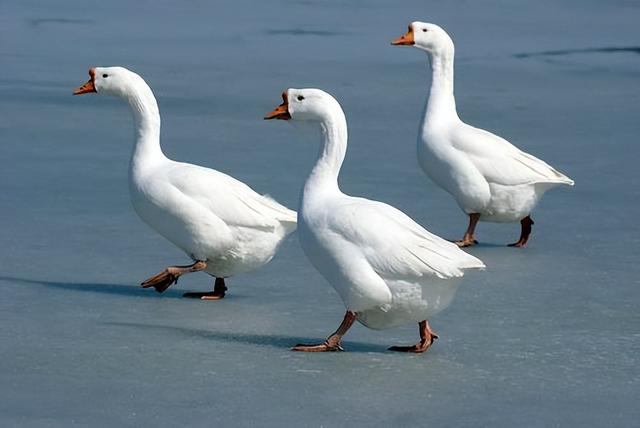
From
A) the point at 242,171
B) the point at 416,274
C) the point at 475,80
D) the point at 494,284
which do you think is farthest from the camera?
the point at 475,80

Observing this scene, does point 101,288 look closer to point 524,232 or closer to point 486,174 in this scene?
point 486,174

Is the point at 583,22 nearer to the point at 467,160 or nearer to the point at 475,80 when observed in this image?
the point at 475,80

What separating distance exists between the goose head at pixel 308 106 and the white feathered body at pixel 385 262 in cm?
43

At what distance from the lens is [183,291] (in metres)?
8.26

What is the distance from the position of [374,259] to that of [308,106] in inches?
30.9

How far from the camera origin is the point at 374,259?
6.72 meters

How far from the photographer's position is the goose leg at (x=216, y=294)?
26.4ft

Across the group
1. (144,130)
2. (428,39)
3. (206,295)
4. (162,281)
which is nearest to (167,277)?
(162,281)

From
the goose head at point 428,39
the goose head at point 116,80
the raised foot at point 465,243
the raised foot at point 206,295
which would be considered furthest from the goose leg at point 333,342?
the goose head at point 428,39

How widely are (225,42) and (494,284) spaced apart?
10.7 metres

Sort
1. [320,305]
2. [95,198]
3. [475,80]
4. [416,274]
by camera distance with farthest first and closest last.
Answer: [475,80]
[95,198]
[320,305]
[416,274]

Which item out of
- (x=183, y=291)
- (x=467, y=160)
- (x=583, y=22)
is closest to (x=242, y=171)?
(x=467, y=160)

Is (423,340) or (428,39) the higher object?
(428,39)

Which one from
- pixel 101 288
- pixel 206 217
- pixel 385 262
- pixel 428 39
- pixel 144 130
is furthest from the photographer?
pixel 428 39
